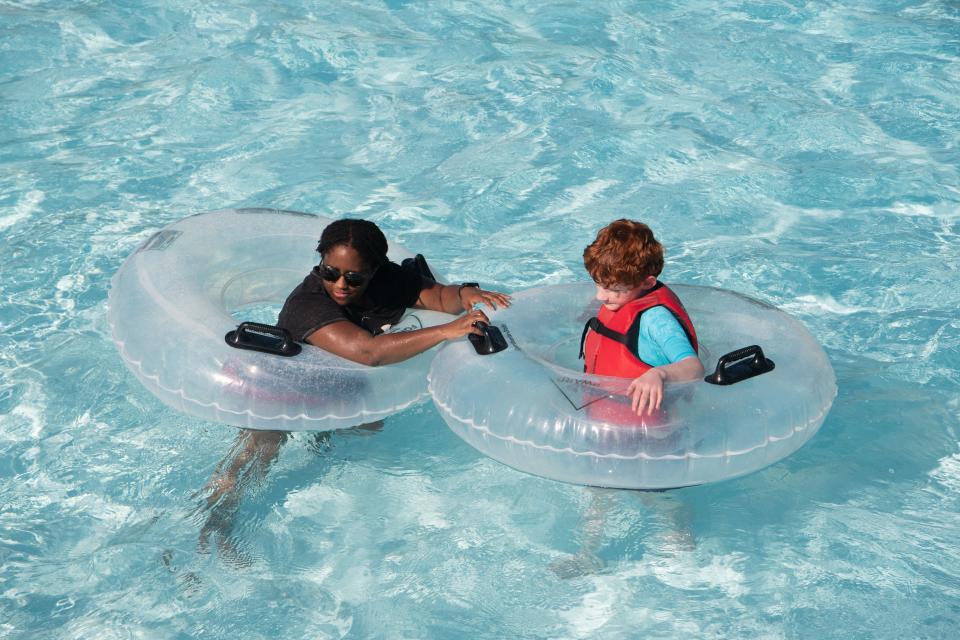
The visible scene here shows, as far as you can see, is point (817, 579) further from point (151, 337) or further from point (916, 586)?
point (151, 337)

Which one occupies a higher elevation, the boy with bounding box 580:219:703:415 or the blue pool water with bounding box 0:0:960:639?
the boy with bounding box 580:219:703:415

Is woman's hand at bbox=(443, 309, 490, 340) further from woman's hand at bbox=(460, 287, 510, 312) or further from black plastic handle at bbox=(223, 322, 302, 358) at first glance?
black plastic handle at bbox=(223, 322, 302, 358)

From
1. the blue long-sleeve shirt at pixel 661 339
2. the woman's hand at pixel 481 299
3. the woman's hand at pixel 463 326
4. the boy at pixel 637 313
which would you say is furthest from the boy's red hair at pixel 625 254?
the woman's hand at pixel 481 299

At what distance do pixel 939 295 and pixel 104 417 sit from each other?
4.23m

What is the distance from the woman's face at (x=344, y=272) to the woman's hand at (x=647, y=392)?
1133 mm

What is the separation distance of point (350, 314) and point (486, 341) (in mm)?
576

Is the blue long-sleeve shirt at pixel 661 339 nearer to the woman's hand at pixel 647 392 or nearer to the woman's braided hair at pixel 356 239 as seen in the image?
the woman's hand at pixel 647 392

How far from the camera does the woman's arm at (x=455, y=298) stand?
4.30 meters

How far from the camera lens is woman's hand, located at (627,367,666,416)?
349 centimetres

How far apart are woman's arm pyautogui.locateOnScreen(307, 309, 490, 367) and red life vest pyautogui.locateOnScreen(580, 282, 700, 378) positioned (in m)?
0.46

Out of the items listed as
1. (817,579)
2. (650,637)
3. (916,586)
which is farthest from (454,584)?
(916,586)

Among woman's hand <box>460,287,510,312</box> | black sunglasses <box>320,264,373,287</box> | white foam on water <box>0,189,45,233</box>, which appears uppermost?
black sunglasses <box>320,264,373,287</box>

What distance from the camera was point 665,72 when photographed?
26.4ft

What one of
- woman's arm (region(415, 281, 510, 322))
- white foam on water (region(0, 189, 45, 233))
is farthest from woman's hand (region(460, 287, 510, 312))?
white foam on water (region(0, 189, 45, 233))
